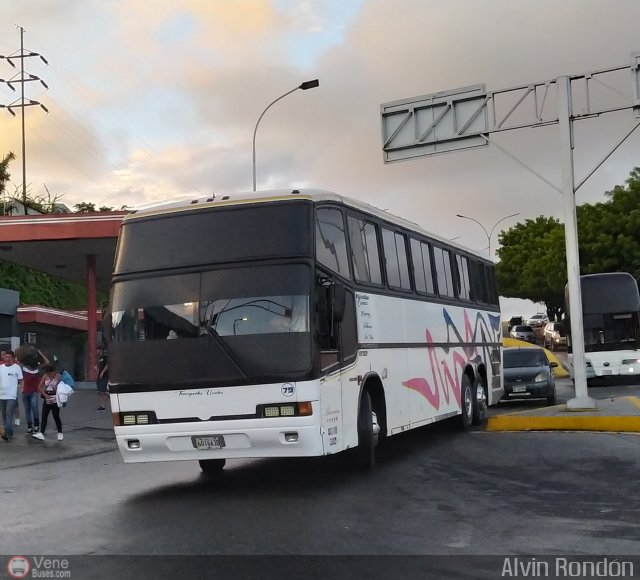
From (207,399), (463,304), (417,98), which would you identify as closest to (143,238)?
(207,399)

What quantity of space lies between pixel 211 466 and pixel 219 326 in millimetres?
2932

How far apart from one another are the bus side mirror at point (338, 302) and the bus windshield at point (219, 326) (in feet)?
1.00

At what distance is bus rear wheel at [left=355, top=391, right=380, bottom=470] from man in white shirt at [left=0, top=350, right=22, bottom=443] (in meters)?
8.43

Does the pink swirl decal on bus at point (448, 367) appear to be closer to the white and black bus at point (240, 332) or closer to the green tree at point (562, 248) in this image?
the white and black bus at point (240, 332)

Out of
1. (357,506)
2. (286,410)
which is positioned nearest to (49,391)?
(286,410)

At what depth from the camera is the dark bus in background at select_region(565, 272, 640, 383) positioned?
2838cm

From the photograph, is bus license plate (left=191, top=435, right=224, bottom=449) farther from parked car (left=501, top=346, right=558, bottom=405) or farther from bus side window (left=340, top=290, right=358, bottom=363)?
parked car (left=501, top=346, right=558, bottom=405)

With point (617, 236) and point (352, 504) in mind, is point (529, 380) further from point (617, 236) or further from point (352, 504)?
point (617, 236)

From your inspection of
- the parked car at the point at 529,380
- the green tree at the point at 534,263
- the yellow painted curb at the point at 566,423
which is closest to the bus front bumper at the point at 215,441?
the yellow painted curb at the point at 566,423

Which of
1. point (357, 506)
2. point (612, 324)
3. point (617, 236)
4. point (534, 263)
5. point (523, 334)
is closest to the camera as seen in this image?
point (357, 506)

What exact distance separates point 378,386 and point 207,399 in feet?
9.55

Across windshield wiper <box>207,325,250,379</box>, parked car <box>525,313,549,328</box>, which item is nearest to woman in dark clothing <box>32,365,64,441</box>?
windshield wiper <box>207,325,250,379</box>

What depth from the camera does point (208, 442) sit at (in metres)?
9.80

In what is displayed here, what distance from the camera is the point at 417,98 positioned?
2130 cm
